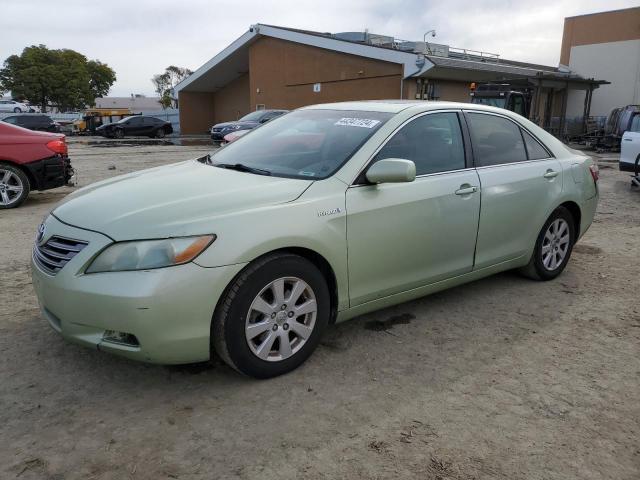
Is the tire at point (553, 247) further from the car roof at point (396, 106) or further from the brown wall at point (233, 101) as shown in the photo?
the brown wall at point (233, 101)

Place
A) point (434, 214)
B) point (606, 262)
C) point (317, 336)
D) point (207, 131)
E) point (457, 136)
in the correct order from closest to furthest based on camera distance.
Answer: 1. point (317, 336)
2. point (434, 214)
3. point (457, 136)
4. point (606, 262)
5. point (207, 131)

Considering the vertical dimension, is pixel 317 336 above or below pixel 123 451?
above

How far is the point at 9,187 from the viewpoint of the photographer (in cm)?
804

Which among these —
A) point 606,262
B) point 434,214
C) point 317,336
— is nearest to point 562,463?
point 317,336

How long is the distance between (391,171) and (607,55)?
3803cm

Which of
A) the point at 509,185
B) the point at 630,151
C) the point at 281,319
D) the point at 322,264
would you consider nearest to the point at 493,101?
the point at 630,151

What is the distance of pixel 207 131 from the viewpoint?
42.0 m

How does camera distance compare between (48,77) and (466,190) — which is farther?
(48,77)

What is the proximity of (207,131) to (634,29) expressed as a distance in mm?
29751

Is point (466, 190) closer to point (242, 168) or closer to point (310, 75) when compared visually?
point (242, 168)

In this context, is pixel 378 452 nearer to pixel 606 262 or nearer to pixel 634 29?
pixel 606 262

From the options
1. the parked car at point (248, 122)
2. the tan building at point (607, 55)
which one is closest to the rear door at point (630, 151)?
the parked car at point (248, 122)

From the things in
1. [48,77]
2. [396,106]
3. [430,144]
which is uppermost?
[48,77]

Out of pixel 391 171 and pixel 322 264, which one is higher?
pixel 391 171
